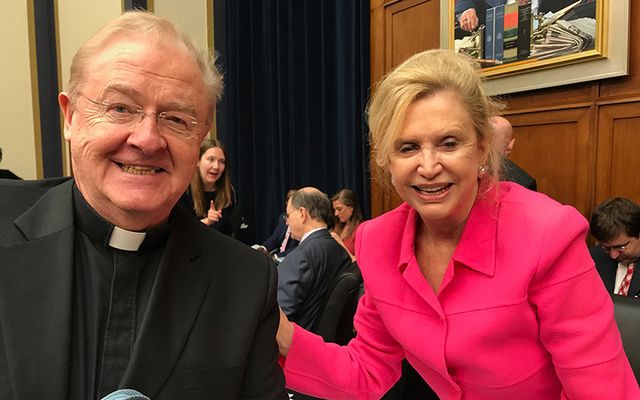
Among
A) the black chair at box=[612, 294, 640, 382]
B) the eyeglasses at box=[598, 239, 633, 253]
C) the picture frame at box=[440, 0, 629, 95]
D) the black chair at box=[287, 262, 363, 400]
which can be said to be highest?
the picture frame at box=[440, 0, 629, 95]

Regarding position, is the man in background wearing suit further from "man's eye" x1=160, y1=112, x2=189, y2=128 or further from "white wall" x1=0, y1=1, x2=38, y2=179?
"white wall" x1=0, y1=1, x2=38, y2=179

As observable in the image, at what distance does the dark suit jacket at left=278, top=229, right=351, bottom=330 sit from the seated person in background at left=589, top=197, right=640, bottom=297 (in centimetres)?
142

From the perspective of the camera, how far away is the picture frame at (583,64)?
315 centimetres

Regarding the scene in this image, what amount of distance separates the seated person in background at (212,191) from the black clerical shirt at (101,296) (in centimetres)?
290

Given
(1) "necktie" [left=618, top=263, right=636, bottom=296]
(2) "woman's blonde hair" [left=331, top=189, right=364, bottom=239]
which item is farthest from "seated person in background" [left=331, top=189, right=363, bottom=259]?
(1) "necktie" [left=618, top=263, right=636, bottom=296]

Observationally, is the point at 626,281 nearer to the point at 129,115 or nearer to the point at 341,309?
the point at 341,309

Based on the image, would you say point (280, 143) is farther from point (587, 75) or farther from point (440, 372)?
point (440, 372)

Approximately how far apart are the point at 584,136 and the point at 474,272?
2.67 m

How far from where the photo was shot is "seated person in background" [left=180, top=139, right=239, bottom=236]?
409 cm

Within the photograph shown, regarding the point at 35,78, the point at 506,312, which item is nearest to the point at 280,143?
the point at 35,78

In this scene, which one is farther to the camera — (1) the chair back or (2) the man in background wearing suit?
(1) the chair back

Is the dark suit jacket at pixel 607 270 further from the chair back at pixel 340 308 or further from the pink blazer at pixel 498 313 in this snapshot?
the pink blazer at pixel 498 313

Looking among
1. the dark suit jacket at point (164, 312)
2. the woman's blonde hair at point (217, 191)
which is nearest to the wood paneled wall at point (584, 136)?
the woman's blonde hair at point (217, 191)

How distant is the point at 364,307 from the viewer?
1597 millimetres
